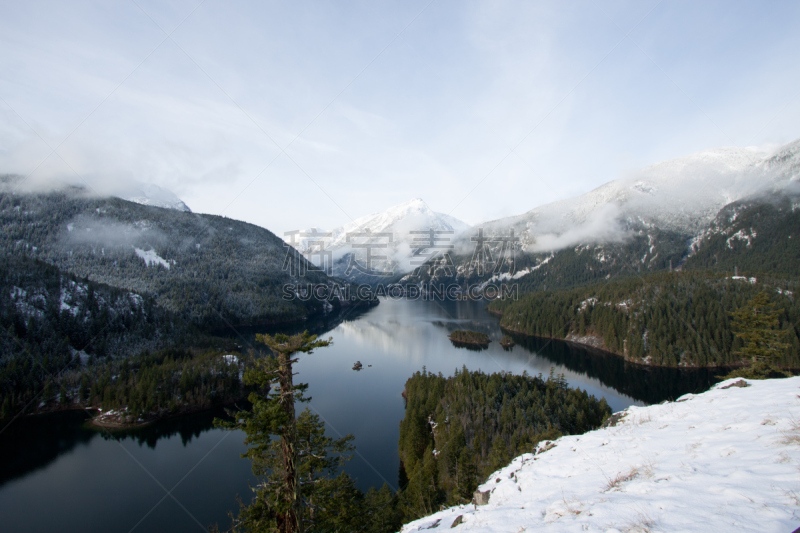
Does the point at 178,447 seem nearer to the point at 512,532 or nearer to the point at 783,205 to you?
the point at 512,532

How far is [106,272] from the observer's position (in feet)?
501

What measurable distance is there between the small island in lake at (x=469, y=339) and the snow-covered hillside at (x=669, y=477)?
91.3 m

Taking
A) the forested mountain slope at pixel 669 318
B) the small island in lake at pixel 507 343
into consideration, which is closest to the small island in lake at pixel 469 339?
the small island in lake at pixel 507 343

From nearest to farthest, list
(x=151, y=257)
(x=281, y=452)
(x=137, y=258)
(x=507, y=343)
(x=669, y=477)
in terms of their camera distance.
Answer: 1. (x=669, y=477)
2. (x=281, y=452)
3. (x=507, y=343)
4. (x=137, y=258)
5. (x=151, y=257)

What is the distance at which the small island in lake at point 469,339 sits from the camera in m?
103

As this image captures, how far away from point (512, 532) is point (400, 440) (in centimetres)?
3941

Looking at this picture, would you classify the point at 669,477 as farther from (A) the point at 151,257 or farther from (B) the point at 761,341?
(A) the point at 151,257

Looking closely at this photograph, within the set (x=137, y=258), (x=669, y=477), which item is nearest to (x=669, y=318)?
(x=669, y=477)

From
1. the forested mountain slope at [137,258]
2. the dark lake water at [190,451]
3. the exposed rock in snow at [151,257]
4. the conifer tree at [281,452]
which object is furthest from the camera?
the exposed rock in snow at [151,257]

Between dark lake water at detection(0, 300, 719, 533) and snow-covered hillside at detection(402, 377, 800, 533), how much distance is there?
3049 centimetres

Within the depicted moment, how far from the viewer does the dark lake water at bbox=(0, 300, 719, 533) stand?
32.4 m

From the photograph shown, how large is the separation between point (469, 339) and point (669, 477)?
10089cm

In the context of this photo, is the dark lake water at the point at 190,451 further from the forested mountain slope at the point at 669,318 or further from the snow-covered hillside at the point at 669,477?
the snow-covered hillside at the point at 669,477

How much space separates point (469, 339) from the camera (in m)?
106
